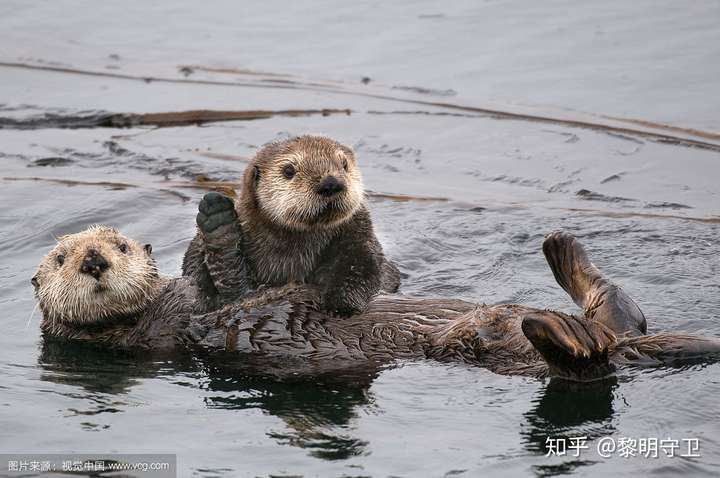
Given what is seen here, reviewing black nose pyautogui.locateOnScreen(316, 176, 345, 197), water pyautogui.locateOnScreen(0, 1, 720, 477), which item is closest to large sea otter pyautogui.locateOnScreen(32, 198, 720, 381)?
water pyautogui.locateOnScreen(0, 1, 720, 477)

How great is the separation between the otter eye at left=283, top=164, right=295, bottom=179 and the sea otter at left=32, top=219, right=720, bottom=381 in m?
0.59

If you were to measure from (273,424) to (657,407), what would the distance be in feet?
5.84

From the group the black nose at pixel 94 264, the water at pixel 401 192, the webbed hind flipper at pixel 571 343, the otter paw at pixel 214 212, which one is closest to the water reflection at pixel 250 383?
the water at pixel 401 192

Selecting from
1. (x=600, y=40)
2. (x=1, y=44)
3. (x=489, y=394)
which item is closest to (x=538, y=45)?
(x=600, y=40)

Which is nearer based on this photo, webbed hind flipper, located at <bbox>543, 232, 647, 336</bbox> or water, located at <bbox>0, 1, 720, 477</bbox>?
water, located at <bbox>0, 1, 720, 477</bbox>

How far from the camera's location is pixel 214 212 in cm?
568

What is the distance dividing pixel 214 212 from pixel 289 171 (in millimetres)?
477

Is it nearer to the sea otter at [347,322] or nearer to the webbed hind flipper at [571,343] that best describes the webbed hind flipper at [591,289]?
the sea otter at [347,322]

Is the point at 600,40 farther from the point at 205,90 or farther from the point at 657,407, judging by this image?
the point at 657,407

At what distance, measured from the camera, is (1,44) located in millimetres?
13180

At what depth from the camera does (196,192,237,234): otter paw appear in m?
5.65

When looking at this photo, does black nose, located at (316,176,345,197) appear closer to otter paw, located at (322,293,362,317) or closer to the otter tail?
otter paw, located at (322,293,362,317)

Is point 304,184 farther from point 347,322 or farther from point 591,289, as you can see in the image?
point 591,289

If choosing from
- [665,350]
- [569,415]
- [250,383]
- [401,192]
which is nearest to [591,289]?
[665,350]
